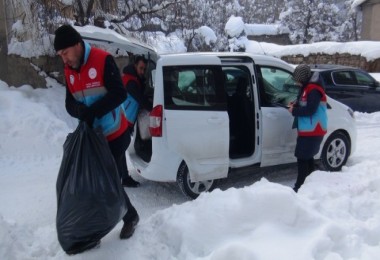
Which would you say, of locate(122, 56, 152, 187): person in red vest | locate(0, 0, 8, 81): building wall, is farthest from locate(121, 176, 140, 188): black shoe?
locate(0, 0, 8, 81): building wall

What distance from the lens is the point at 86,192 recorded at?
10.6 ft

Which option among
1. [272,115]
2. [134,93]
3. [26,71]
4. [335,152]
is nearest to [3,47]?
[26,71]

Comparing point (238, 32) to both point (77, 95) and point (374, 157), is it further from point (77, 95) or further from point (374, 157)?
point (77, 95)

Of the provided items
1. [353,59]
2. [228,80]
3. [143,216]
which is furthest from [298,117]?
[353,59]

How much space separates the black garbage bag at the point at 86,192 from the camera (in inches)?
127

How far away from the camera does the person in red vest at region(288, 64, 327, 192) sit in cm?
491

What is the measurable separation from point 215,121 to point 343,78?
6.74 m

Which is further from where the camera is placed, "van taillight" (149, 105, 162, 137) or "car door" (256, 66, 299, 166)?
"car door" (256, 66, 299, 166)

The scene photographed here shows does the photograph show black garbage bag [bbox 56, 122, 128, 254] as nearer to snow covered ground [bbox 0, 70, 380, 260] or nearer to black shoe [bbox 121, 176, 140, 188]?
snow covered ground [bbox 0, 70, 380, 260]

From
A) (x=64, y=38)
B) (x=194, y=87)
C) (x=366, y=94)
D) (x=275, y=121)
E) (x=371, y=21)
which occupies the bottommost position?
(x=366, y=94)

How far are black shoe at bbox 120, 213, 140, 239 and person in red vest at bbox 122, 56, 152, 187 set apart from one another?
161 centimetres

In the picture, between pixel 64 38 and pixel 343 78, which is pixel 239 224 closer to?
pixel 64 38

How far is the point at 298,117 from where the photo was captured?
5.08m

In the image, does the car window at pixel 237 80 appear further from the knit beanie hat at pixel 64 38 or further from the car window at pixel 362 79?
the car window at pixel 362 79
